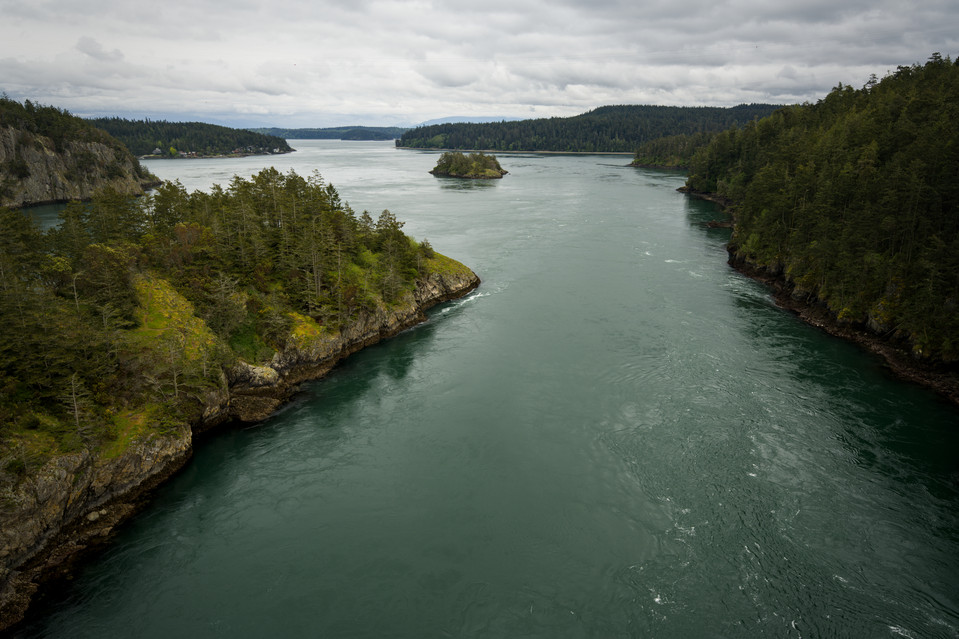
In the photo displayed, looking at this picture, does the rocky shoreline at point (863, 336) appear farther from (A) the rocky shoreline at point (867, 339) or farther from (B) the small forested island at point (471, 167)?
(B) the small forested island at point (471, 167)

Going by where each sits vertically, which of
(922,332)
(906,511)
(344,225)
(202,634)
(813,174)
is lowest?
(202,634)

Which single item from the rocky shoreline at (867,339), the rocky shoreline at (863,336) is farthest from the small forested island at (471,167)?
the rocky shoreline at (867,339)

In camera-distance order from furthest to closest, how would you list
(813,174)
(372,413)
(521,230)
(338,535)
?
(521,230), (813,174), (372,413), (338,535)

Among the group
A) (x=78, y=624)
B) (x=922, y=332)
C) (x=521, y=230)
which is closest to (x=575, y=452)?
(x=78, y=624)

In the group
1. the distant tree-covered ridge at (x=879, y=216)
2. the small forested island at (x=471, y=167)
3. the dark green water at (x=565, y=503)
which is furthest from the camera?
the small forested island at (x=471, y=167)

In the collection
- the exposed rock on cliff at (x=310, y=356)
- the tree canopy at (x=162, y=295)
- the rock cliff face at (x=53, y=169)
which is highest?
the rock cliff face at (x=53, y=169)

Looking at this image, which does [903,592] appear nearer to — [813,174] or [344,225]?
[344,225]

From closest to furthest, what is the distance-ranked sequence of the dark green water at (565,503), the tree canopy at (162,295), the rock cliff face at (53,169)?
the dark green water at (565,503) < the tree canopy at (162,295) < the rock cliff face at (53,169)
